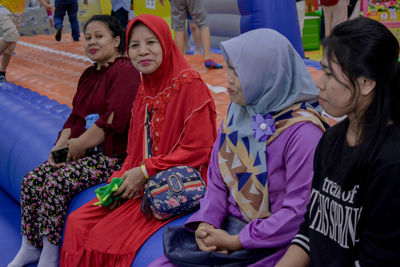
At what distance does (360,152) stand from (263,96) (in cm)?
48

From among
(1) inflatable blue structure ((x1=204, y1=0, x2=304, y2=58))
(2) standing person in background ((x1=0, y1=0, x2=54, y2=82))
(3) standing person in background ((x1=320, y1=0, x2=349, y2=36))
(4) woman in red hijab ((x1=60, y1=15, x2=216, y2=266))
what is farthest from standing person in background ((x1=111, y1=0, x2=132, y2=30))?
(4) woman in red hijab ((x1=60, y1=15, x2=216, y2=266))

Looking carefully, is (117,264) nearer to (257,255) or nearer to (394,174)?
(257,255)

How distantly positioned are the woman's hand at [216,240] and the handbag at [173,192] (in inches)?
11.8

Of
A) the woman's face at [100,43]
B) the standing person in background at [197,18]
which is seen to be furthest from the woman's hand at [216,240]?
the standing person in background at [197,18]

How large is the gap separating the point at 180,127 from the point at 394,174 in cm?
113

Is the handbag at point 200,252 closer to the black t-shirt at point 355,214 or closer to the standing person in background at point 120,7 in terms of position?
the black t-shirt at point 355,214

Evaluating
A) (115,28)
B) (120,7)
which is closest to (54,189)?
(115,28)

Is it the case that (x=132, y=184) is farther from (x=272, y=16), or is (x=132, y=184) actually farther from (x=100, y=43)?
(x=272, y=16)

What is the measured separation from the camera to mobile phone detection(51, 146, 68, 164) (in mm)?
2467

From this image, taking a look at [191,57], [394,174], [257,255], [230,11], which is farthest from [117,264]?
[230,11]

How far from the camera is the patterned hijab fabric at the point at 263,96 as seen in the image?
4.92 feet

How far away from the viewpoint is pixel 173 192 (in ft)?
6.16

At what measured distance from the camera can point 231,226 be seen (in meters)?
Result: 1.61

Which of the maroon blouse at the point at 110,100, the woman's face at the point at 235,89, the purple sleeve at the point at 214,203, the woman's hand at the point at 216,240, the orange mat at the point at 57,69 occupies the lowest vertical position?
the orange mat at the point at 57,69
